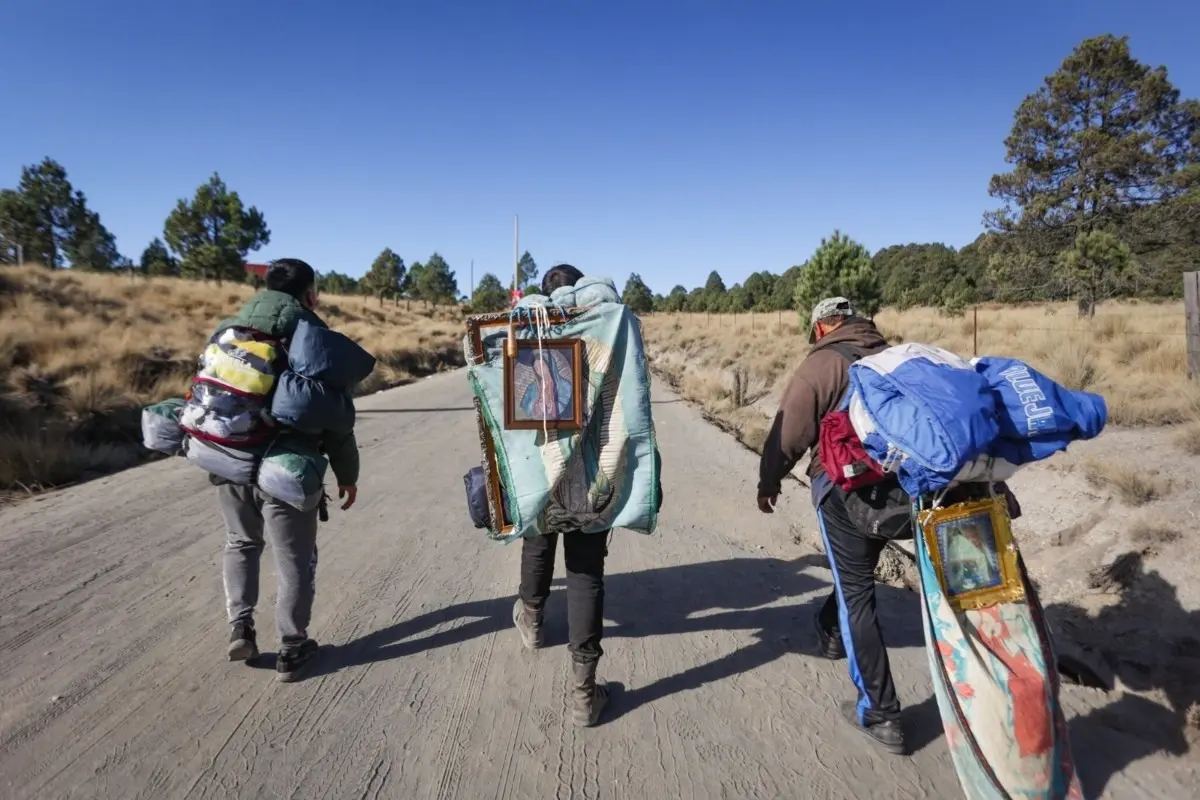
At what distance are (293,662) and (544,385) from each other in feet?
6.25

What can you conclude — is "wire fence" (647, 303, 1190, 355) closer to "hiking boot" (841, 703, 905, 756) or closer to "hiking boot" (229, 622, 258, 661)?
"hiking boot" (841, 703, 905, 756)

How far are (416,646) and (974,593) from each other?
267 centimetres

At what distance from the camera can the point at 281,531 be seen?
9.00 ft

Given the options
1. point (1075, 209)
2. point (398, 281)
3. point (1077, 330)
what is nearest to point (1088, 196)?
point (1075, 209)

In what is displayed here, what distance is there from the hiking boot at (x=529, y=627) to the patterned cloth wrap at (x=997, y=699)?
185cm

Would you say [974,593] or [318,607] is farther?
[318,607]

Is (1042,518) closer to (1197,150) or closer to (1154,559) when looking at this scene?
(1154,559)

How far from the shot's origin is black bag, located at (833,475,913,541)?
2.26 m

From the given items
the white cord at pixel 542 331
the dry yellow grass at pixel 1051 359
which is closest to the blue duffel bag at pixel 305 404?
the white cord at pixel 542 331

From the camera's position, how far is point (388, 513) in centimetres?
557

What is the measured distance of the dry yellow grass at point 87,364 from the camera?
274 inches

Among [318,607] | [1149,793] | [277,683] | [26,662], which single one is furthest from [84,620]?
[1149,793]

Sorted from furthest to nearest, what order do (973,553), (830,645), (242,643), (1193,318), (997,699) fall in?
(1193,318) < (830,645) < (242,643) < (973,553) < (997,699)

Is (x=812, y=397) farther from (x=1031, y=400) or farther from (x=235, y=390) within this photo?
(x=235, y=390)
